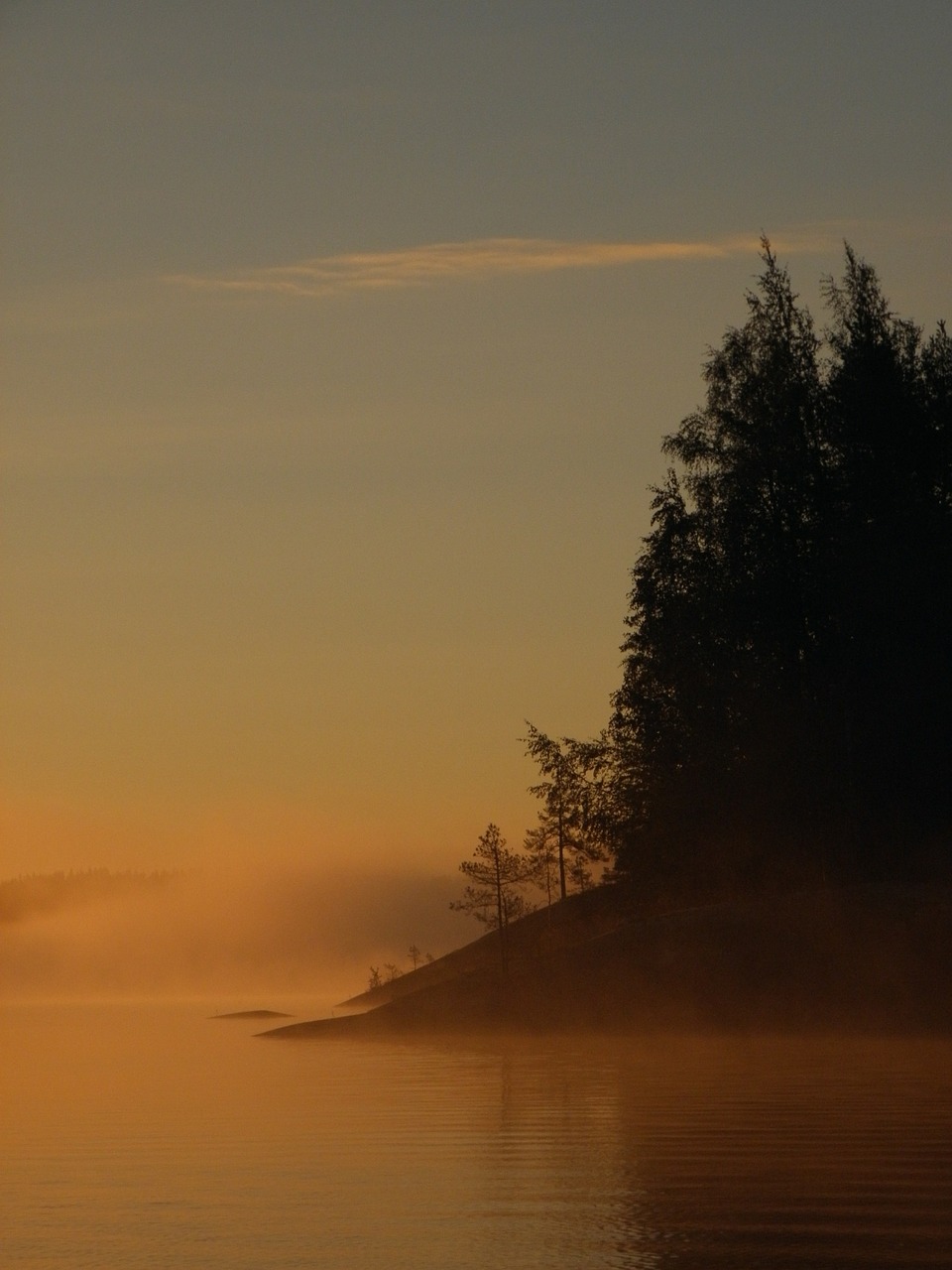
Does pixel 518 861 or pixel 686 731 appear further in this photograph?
pixel 518 861

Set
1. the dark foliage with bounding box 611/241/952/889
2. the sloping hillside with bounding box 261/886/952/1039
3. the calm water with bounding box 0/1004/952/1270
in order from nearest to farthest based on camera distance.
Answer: the calm water with bounding box 0/1004/952/1270, the sloping hillside with bounding box 261/886/952/1039, the dark foliage with bounding box 611/241/952/889

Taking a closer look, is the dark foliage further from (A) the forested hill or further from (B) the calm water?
(B) the calm water

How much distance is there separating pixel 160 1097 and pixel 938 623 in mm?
30571

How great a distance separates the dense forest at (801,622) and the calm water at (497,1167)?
17024mm

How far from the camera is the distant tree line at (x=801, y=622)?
54594 millimetres

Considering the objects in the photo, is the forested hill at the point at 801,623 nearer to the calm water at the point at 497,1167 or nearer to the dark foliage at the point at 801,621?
the dark foliage at the point at 801,621

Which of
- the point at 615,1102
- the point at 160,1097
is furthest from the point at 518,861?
the point at 615,1102

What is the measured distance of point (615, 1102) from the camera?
27953 mm

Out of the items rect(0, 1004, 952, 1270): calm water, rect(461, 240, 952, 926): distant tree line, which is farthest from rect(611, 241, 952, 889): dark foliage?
rect(0, 1004, 952, 1270): calm water

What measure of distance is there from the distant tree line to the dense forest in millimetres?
66

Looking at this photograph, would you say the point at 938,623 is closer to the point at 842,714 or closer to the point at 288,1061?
the point at 842,714

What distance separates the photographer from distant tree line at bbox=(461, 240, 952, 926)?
54594 mm

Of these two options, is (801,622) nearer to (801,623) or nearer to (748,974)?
(801,623)

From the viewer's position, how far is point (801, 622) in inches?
2178
